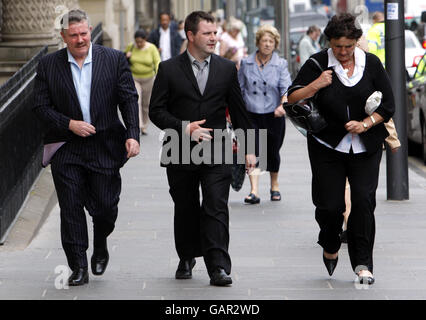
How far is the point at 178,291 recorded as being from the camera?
7652 mm

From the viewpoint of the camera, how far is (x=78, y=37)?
768 cm

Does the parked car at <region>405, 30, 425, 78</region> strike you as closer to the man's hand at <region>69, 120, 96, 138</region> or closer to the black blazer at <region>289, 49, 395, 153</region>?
the black blazer at <region>289, 49, 395, 153</region>

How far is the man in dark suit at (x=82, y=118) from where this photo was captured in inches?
305

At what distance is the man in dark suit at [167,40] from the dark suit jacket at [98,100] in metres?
16.3

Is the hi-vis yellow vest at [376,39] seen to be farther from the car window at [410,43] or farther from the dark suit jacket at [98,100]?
the dark suit jacket at [98,100]

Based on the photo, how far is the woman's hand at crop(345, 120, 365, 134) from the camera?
7.54 meters

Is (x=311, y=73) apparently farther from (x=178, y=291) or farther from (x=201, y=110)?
(x=178, y=291)

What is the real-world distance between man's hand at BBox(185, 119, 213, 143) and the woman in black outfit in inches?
22.5

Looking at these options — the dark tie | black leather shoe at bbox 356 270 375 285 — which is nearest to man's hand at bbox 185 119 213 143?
the dark tie

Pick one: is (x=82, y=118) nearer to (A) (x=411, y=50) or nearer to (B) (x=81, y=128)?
(B) (x=81, y=128)

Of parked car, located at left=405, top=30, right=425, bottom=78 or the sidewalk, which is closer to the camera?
the sidewalk

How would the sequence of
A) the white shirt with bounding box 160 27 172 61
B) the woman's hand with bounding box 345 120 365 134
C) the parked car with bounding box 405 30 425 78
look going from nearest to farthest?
1. the woman's hand with bounding box 345 120 365 134
2. the parked car with bounding box 405 30 425 78
3. the white shirt with bounding box 160 27 172 61

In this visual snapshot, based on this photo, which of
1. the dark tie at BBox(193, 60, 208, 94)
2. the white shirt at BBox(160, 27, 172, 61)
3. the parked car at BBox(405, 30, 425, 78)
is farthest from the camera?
the white shirt at BBox(160, 27, 172, 61)

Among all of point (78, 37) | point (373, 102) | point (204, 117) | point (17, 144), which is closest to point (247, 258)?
point (204, 117)
